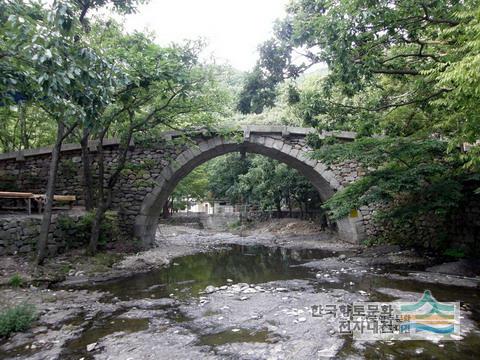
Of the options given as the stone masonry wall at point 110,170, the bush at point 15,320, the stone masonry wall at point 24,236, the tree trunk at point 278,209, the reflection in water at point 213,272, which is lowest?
the reflection in water at point 213,272

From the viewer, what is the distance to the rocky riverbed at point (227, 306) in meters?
3.15

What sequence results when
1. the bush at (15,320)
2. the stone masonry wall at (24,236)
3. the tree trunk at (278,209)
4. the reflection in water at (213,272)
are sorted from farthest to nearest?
the tree trunk at (278,209)
the stone masonry wall at (24,236)
the reflection in water at (213,272)
the bush at (15,320)

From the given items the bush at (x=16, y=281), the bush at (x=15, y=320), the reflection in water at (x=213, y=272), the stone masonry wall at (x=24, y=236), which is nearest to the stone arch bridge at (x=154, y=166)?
the reflection in water at (x=213, y=272)

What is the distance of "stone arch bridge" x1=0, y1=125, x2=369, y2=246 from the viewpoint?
9688 mm

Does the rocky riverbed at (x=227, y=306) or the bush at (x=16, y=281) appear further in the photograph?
the bush at (x=16, y=281)

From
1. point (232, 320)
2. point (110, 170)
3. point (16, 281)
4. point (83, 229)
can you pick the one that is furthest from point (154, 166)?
point (232, 320)

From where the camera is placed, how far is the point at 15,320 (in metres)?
3.73

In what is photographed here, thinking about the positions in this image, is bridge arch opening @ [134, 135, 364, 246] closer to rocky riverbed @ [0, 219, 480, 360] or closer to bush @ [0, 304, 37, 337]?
rocky riverbed @ [0, 219, 480, 360]

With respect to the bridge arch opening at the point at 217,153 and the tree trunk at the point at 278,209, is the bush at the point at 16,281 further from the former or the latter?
the tree trunk at the point at 278,209

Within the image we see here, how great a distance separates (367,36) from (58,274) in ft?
23.3

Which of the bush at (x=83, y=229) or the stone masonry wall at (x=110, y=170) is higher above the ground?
the stone masonry wall at (x=110, y=170)

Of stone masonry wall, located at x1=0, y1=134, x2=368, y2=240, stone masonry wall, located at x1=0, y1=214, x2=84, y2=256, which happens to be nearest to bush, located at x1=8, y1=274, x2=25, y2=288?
stone masonry wall, located at x1=0, y1=214, x2=84, y2=256

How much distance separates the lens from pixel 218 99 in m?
8.26

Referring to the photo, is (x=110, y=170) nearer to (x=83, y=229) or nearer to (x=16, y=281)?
(x=83, y=229)
